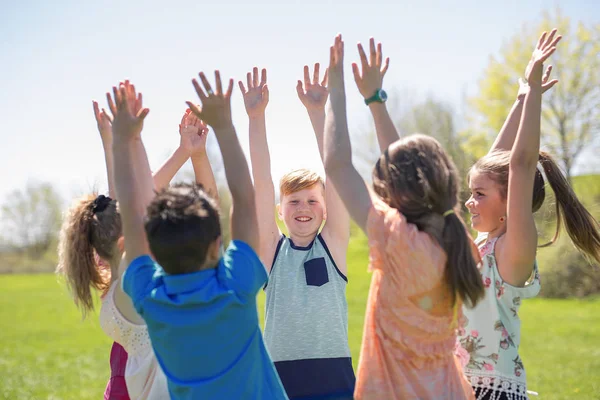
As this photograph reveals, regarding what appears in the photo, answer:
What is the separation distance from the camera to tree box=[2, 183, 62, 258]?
175ft

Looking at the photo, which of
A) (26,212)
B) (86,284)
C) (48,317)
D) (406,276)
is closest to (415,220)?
(406,276)

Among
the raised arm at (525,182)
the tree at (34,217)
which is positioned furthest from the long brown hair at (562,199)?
the tree at (34,217)

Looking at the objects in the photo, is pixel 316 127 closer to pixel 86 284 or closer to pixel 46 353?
pixel 86 284

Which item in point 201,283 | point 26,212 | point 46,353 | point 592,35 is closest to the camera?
point 201,283

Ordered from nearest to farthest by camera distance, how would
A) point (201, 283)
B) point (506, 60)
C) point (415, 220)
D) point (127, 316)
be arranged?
point (201, 283) → point (415, 220) → point (127, 316) → point (506, 60)

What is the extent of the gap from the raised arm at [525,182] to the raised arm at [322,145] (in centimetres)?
100

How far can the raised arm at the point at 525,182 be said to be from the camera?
A: 2971 millimetres

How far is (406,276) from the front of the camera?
2.58m

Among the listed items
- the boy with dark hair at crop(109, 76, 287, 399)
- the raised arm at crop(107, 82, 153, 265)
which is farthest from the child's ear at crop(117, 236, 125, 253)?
the boy with dark hair at crop(109, 76, 287, 399)

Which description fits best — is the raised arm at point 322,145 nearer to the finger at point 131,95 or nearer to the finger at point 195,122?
the finger at point 195,122

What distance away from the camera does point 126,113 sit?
2.87m

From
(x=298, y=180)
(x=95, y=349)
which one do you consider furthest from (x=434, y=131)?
(x=298, y=180)

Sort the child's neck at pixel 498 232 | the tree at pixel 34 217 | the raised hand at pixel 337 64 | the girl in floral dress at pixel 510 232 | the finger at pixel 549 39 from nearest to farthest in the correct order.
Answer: the raised hand at pixel 337 64 < the girl in floral dress at pixel 510 232 < the finger at pixel 549 39 < the child's neck at pixel 498 232 < the tree at pixel 34 217

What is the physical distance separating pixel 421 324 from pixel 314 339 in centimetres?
114
